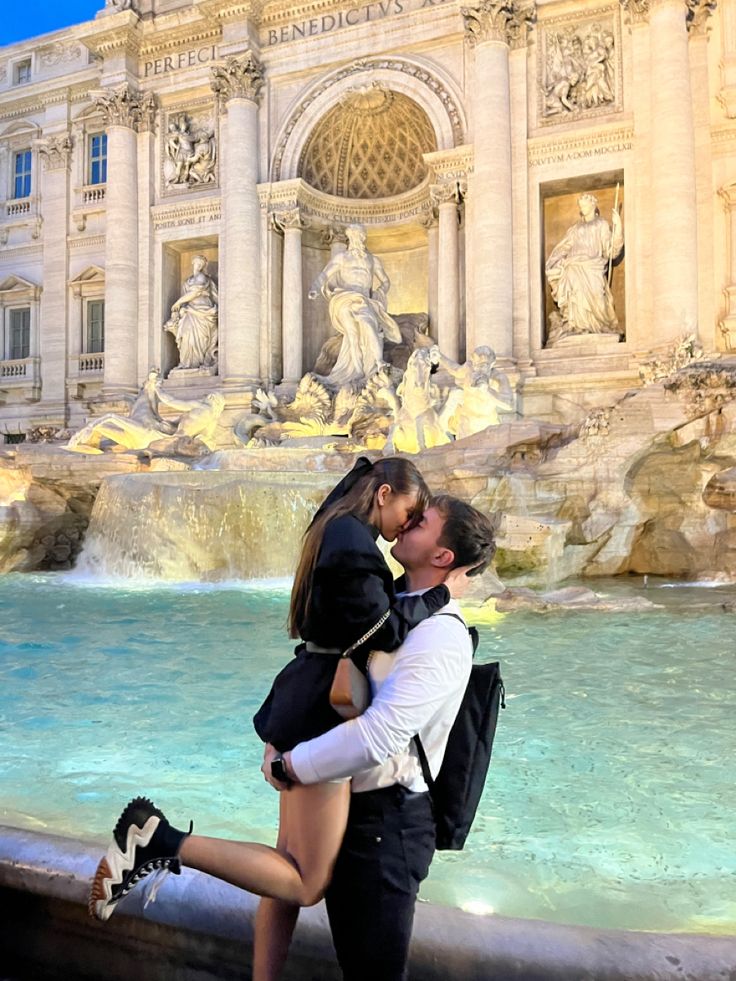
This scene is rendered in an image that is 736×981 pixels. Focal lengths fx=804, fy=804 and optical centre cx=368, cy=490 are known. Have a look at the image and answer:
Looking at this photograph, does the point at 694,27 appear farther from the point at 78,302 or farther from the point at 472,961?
the point at 472,961

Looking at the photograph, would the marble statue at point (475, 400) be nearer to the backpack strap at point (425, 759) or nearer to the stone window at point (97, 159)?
the backpack strap at point (425, 759)

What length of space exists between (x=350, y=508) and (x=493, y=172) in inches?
578

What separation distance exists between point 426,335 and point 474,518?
15.7m

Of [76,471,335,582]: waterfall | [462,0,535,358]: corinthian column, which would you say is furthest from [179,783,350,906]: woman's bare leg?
[462,0,535,358]: corinthian column

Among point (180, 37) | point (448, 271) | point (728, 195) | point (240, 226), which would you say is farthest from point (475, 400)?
point (180, 37)

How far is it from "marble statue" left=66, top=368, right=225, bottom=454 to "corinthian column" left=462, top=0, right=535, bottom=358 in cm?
519

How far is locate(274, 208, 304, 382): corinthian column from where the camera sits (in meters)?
17.1

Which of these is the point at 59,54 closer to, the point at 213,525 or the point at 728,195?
the point at 728,195

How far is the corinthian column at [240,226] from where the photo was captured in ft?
55.5

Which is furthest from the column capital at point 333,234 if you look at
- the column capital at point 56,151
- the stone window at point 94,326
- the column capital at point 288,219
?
the column capital at point 56,151

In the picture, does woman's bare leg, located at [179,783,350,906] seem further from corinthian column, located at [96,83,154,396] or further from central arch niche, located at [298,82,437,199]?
corinthian column, located at [96,83,154,396]

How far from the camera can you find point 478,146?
49.2ft

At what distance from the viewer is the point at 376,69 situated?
1628 cm

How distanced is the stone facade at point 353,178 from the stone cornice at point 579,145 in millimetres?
36
